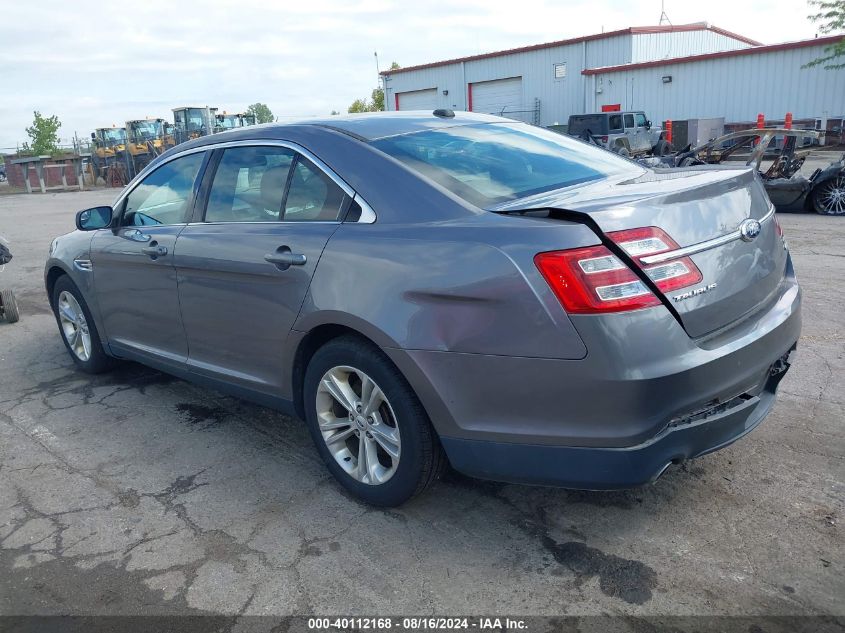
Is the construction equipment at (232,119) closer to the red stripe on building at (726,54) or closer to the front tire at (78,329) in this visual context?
the red stripe on building at (726,54)

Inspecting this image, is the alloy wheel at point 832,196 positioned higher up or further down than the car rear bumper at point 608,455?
further down

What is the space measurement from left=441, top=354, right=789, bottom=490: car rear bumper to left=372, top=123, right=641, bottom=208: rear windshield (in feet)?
3.15

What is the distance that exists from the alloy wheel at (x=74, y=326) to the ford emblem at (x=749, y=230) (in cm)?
421

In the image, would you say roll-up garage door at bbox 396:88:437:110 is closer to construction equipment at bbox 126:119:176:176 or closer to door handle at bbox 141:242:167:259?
construction equipment at bbox 126:119:176:176

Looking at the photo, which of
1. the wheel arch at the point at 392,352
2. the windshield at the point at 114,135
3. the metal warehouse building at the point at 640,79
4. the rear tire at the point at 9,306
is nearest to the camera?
the wheel arch at the point at 392,352

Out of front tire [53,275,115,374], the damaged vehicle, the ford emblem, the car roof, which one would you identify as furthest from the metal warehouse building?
front tire [53,275,115,374]

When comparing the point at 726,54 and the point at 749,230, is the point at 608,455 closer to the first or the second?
the point at 749,230

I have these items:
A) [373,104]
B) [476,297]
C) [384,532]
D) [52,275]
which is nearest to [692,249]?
[476,297]

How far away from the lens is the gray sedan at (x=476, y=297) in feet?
7.97

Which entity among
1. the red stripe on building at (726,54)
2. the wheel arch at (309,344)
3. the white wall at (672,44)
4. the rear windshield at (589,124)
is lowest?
the wheel arch at (309,344)

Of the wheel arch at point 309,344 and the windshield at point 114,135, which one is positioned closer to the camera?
the wheel arch at point 309,344

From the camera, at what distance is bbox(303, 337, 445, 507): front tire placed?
9.35 feet

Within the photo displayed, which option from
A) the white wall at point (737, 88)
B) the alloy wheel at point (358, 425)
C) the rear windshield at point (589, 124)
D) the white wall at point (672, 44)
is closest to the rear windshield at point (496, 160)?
the alloy wheel at point (358, 425)

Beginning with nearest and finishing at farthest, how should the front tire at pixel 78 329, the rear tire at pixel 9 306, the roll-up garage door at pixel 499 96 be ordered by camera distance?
the front tire at pixel 78 329 → the rear tire at pixel 9 306 → the roll-up garage door at pixel 499 96
